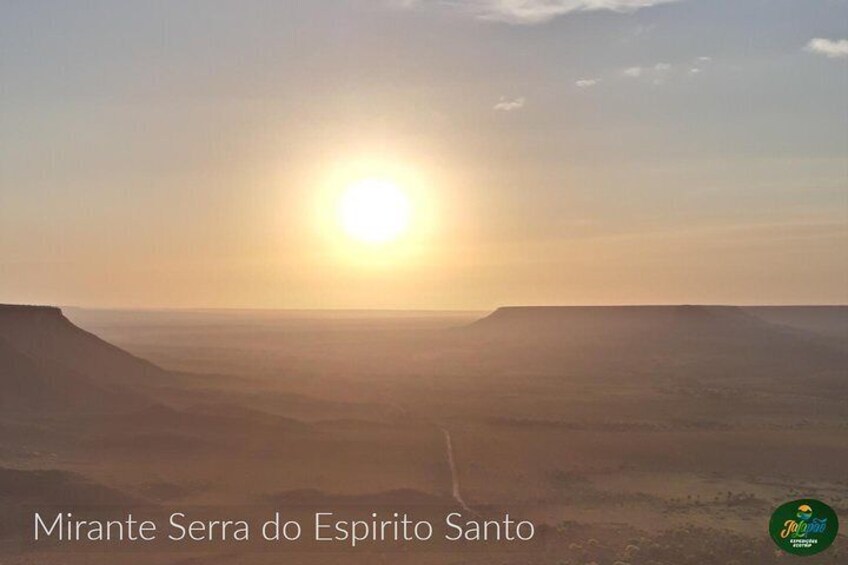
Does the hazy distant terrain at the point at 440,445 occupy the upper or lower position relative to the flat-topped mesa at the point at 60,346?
lower

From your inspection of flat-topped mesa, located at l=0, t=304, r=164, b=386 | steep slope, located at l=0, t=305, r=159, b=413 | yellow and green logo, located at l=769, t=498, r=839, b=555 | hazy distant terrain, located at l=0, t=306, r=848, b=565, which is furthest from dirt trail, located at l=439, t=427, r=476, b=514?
flat-topped mesa, located at l=0, t=304, r=164, b=386

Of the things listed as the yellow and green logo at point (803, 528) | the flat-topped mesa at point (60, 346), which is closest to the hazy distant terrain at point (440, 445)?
the flat-topped mesa at point (60, 346)

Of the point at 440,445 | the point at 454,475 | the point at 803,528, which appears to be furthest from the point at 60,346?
the point at 803,528

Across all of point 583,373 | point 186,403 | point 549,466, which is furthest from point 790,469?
point 583,373

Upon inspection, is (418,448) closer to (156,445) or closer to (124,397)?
(156,445)

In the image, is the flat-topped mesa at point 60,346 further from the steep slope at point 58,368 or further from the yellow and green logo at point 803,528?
the yellow and green logo at point 803,528

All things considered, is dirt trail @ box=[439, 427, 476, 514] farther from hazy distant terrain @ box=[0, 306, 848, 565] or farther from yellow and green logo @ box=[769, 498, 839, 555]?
yellow and green logo @ box=[769, 498, 839, 555]
